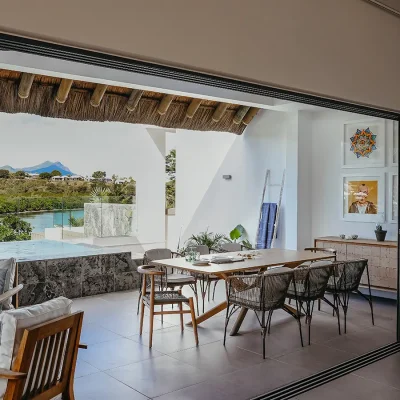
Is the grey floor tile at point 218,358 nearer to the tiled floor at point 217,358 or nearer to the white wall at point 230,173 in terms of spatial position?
the tiled floor at point 217,358

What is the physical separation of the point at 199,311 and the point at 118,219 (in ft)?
11.2

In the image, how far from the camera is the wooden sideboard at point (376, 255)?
7.16 m

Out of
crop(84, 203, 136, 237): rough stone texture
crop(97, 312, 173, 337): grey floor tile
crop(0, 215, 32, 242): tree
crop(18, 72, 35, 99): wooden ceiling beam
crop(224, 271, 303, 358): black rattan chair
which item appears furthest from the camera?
crop(84, 203, 136, 237): rough stone texture

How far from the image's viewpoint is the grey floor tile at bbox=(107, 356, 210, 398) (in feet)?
13.6

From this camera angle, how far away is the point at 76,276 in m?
7.74

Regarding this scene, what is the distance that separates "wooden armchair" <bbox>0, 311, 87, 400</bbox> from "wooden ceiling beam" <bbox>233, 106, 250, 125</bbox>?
684 cm

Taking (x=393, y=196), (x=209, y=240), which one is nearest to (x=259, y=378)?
(x=393, y=196)

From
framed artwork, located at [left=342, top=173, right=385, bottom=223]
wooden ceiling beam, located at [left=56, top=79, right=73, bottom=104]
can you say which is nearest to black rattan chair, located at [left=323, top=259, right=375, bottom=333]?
framed artwork, located at [left=342, top=173, right=385, bottom=223]

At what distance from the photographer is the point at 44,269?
7391mm

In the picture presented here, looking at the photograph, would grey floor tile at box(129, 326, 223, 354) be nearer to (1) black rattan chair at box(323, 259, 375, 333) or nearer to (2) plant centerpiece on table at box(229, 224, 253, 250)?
(1) black rattan chair at box(323, 259, 375, 333)

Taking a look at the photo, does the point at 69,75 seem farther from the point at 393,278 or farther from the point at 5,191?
the point at 393,278

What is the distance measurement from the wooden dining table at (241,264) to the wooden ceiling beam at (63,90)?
2803mm

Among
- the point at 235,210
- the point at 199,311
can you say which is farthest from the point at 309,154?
the point at 199,311

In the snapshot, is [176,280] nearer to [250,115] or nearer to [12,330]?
[12,330]
